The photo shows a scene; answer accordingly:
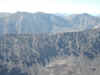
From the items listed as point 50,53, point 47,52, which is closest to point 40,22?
point 47,52

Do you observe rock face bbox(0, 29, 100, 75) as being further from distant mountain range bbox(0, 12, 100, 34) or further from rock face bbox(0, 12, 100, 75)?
distant mountain range bbox(0, 12, 100, 34)

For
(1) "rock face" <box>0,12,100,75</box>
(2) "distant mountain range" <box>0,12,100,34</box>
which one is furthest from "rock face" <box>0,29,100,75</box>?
(2) "distant mountain range" <box>0,12,100,34</box>

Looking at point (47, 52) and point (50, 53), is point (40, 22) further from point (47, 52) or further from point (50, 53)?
point (50, 53)

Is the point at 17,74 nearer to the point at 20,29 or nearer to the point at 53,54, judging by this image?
the point at 53,54

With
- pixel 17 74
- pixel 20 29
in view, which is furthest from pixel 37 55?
pixel 20 29

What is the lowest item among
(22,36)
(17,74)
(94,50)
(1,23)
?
(17,74)

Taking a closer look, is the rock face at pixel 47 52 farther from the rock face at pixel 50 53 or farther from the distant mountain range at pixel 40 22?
the distant mountain range at pixel 40 22

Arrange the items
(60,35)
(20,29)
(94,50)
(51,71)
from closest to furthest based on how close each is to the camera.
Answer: (51,71) < (94,50) < (60,35) < (20,29)

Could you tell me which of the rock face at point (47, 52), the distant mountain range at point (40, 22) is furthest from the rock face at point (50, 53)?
the distant mountain range at point (40, 22)
